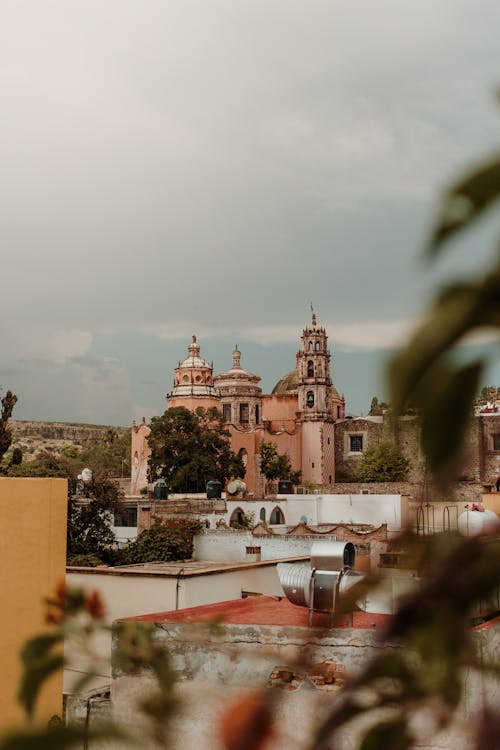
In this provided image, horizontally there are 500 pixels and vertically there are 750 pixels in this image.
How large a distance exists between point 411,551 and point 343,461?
50123 millimetres

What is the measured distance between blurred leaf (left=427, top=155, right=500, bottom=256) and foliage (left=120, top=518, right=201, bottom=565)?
65.1ft

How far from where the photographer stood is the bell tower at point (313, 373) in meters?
49.0

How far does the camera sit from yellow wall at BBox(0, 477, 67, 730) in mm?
11109

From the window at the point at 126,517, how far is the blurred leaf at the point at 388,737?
2496 cm

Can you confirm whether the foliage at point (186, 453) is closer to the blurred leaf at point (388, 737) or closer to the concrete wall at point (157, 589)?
the concrete wall at point (157, 589)

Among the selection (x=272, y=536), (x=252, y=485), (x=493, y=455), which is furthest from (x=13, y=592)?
(x=493, y=455)

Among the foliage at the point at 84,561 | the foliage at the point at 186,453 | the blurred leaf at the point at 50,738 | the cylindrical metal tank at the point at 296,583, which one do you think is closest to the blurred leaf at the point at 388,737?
the blurred leaf at the point at 50,738

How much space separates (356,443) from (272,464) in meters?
7.21

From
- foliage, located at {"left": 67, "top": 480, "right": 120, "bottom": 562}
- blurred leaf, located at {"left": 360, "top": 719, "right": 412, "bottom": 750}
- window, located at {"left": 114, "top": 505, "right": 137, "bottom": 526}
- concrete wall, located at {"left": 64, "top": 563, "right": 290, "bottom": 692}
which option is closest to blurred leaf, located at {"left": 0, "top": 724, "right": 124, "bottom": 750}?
blurred leaf, located at {"left": 360, "top": 719, "right": 412, "bottom": 750}

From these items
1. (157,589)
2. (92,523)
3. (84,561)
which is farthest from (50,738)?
(92,523)

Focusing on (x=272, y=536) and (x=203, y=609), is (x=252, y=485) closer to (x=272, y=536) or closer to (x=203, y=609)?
(x=272, y=536)

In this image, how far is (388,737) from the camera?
2.35ft

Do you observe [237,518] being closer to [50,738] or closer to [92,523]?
[92,523]

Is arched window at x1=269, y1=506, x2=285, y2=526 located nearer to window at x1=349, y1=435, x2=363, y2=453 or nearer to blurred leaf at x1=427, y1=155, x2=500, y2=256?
window at x1=349, y1=435, x2=363, y2=453
